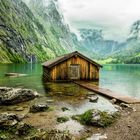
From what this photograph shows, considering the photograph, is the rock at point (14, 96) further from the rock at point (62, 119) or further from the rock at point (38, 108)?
the rock at point (62, 119)

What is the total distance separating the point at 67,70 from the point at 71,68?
74 cm

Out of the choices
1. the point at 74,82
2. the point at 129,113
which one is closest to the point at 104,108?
the point at 129,113

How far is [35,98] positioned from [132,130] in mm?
13661

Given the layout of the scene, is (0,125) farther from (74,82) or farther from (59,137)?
(74,82)

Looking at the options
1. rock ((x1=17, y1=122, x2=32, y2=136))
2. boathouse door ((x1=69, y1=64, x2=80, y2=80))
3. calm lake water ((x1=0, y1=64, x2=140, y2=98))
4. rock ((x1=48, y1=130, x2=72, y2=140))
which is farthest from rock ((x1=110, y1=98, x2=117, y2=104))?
boathouse door ((x1=69, y1=64, x2=80, y2=80))

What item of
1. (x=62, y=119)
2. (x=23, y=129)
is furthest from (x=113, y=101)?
(x=23, y=129)

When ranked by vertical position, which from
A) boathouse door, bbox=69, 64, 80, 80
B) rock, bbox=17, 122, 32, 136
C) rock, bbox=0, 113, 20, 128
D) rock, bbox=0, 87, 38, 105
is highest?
boathouse door, bbox=69, 64, 80, 80

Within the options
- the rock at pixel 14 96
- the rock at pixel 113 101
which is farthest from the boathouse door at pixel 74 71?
the rock at pixel 113 101

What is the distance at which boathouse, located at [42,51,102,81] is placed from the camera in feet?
149

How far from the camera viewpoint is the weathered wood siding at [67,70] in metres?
45.6

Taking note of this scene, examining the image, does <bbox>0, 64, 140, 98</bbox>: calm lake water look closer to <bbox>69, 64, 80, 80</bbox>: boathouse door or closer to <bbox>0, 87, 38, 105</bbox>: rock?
<bbox>69, 64, 80, 80</bbox>: boathouse door

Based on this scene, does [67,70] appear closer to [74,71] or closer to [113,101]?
[74,71]

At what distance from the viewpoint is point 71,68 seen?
46156 mm

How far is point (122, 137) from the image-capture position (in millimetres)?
15953
